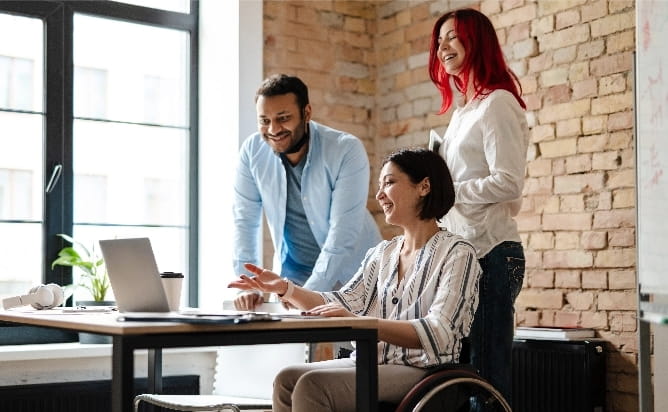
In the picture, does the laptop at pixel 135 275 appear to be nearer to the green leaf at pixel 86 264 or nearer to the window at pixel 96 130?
the green leaf at pixel 86 264

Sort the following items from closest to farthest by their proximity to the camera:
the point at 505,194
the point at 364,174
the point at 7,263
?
the point at 505,194
the point at 364,174
the point at 7,263

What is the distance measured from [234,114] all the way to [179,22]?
0.60m

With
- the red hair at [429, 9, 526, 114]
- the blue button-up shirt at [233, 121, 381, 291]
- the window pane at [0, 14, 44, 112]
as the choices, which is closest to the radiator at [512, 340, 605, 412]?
the blue button-up shirt at [233, 121, 381, 291]

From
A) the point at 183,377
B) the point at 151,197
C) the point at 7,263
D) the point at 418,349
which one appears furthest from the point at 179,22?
the point at 418,349

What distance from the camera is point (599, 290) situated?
3.83 meters

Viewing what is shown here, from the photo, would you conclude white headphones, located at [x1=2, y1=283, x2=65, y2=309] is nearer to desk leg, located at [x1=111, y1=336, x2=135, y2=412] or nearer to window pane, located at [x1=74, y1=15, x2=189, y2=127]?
desk leg, located at [x1=111, y1=336, x2=135, y2=412]

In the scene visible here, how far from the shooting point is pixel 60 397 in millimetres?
3871

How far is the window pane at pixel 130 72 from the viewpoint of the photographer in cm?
442

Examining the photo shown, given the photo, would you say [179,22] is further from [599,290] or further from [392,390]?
[392,390]

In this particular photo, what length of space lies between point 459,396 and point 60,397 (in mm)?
2119

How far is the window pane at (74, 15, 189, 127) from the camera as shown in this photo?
14.5ft

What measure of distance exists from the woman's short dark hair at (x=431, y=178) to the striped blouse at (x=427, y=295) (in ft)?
0.23

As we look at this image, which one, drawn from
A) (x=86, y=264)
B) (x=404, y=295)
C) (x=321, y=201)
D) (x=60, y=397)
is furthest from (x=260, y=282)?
(x=86, y=264)

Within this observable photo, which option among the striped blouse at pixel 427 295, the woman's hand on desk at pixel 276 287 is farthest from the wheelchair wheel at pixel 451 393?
the woman's hand on desk at pixel 276 287
